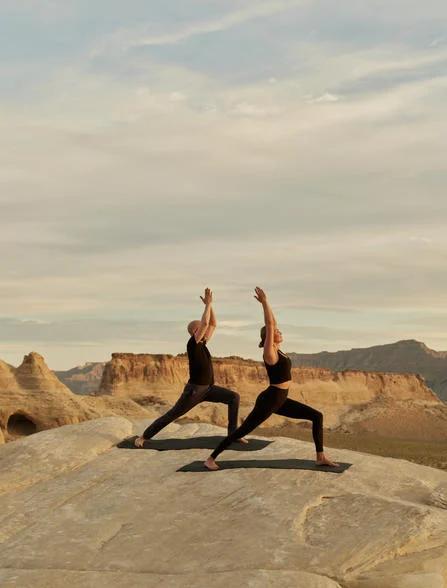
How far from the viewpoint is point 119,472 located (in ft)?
33.8

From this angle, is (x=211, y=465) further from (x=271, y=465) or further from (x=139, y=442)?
(x=139, y=442)

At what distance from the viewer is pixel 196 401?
37.3ft

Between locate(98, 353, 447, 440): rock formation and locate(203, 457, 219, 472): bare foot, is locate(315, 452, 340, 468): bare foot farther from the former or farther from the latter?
locate(98, 353, 447, 440): rock formation

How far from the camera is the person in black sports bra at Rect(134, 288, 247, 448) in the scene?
11121mm

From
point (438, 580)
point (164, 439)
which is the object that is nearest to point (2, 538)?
point (164, 439)

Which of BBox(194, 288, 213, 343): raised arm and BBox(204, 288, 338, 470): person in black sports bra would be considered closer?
BBox(204, 288, 338, 470): person in black sports bra

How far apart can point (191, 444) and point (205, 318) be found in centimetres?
202

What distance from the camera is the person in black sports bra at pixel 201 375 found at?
11.1m

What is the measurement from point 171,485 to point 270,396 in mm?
1725

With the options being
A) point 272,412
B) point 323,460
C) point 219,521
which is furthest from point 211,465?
point 219,521

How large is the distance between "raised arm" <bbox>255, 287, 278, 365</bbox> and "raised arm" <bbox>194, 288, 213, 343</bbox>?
1433 millimetres

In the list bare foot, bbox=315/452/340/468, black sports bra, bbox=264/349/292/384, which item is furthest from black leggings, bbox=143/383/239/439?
bare foot, bbox=315/452/340/468

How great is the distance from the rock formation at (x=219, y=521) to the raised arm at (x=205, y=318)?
1.71m

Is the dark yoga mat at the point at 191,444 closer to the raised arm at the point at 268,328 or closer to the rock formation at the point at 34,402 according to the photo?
the raised arm at the point at 268,328
